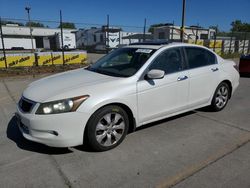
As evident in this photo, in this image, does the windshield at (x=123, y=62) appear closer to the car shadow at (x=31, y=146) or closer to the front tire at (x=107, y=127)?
the front tire at (x=107, y=127)

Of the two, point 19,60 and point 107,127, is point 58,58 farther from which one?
point 107,127

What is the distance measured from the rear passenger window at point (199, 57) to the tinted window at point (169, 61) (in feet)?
0.90

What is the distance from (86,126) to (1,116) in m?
2.77

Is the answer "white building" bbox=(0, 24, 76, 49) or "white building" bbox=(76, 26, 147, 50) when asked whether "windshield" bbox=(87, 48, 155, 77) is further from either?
"white building" bbox=(0, 24, 76, 49)

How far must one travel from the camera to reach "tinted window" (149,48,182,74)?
12.0ft

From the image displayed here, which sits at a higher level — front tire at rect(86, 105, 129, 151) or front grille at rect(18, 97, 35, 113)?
front grille at rect(18, 97, 35, 113)

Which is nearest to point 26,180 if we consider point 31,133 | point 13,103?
point 31,133

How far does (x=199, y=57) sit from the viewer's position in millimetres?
4352

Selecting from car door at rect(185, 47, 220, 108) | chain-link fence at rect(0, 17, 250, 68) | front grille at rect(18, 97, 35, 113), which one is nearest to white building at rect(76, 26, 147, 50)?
chain-link fence at rect(0, 17, 250, 68)

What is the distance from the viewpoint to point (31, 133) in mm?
2959

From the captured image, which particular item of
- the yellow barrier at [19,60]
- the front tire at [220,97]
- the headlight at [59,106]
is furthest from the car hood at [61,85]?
the yellow barrier at [19,60]

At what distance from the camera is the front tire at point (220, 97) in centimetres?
467

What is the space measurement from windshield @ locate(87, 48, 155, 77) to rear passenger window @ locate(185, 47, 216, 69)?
2.83 feet

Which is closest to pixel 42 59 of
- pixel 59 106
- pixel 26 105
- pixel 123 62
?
pixel 123 62
